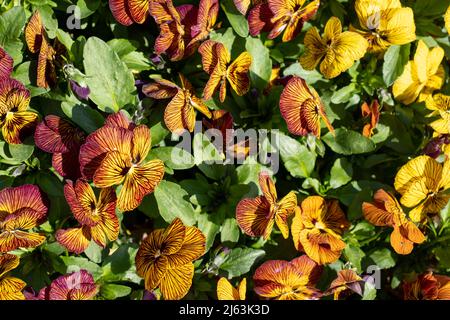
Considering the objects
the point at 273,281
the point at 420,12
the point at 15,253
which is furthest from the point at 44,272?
the point at 420,12

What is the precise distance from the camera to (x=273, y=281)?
199cm

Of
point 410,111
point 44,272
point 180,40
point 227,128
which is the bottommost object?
point 44,272

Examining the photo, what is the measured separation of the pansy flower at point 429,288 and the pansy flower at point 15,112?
4.38 feet

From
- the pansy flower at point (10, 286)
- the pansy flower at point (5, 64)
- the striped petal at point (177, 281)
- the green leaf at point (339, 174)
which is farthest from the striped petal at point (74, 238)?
the green leaf at point (339, 174)

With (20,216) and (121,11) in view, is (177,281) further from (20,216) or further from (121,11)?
(121,11)

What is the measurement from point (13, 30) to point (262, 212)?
3.19ft

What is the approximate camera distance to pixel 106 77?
2.00m

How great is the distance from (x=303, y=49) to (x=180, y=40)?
52 cm

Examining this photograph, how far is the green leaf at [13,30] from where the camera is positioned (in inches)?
77.9

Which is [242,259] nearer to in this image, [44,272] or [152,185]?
[152,185]

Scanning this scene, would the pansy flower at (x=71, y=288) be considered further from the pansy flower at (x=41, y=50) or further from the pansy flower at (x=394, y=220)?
the pansy flower at (x=394, y=220)

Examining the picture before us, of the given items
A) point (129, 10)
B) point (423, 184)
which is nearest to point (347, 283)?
point (423, 184)

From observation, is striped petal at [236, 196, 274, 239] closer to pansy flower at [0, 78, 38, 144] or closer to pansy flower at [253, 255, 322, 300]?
pansy flower at [253, 255, 322, 300]

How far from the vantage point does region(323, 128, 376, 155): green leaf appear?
2135 millimetres
